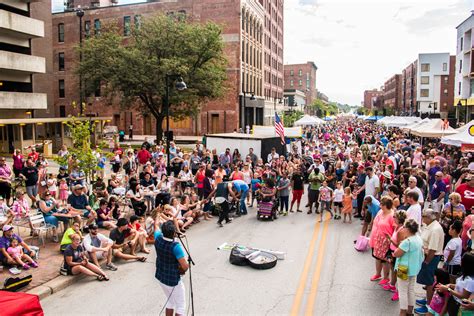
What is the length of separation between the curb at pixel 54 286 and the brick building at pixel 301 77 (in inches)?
5854

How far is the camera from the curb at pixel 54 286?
8.24 meters

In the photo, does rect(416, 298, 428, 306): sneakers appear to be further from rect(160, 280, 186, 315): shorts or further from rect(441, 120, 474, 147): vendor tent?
rect(441, 120, 474, 147): vendor tent

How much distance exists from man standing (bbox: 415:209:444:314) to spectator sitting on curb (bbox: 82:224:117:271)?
6.50 meters

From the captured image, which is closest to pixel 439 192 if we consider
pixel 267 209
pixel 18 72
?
pixel 267 209

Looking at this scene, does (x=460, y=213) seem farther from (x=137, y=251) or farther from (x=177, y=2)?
(x=177, y=2)

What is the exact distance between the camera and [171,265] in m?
6.16

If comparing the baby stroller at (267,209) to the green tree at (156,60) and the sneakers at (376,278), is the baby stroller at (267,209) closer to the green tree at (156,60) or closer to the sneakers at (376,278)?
the sneakers at (376,278)

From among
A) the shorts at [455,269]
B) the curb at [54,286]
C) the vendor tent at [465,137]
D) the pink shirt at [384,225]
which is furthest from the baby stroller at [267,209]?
the vendor tent at [465,137]

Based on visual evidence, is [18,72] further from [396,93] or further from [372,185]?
[396,93]

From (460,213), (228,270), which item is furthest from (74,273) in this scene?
(460,213)

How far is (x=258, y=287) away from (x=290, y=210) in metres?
7.52

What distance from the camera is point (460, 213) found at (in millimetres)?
9375

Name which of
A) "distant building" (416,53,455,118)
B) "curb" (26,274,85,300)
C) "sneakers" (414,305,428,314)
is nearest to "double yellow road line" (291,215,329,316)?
"sneakers" (414,305,428,314)

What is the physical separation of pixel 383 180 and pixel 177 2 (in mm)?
46990
